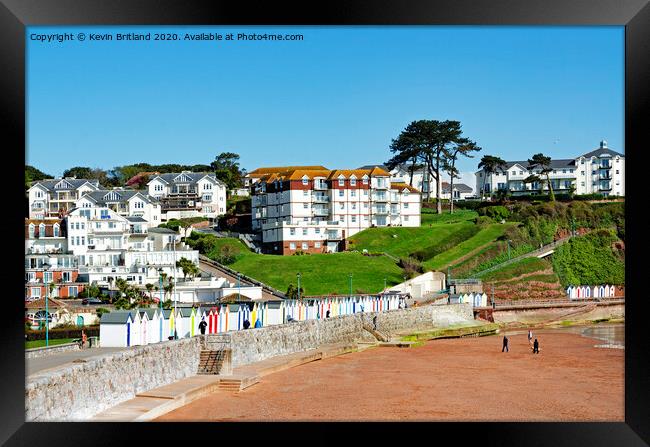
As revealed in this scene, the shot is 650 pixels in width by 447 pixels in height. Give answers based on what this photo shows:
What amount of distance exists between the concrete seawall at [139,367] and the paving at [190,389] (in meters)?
0.23

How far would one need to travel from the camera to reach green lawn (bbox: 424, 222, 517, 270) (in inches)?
2536

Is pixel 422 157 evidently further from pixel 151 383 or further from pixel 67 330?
pixel 151 383

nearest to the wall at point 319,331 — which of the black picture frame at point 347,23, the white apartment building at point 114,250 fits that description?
the black picture frame at point 347,23

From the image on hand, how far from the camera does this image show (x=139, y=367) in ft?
60.4

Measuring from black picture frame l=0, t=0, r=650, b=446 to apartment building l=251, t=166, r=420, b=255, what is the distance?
54.0 m

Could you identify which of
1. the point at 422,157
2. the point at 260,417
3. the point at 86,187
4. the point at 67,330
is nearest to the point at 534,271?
the point at 422,157

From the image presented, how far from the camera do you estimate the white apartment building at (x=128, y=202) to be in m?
67.3

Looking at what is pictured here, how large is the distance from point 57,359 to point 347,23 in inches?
431

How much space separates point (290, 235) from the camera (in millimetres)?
68500

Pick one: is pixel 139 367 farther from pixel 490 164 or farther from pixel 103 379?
pixel 490 164

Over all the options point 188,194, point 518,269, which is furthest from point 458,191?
point 188,194

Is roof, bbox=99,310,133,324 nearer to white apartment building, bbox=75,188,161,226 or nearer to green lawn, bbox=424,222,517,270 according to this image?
white apartment building, bbox=75,188,161,226

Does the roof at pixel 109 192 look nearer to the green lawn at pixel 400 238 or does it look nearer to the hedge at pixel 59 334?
the green lawn at pixel 400 238
